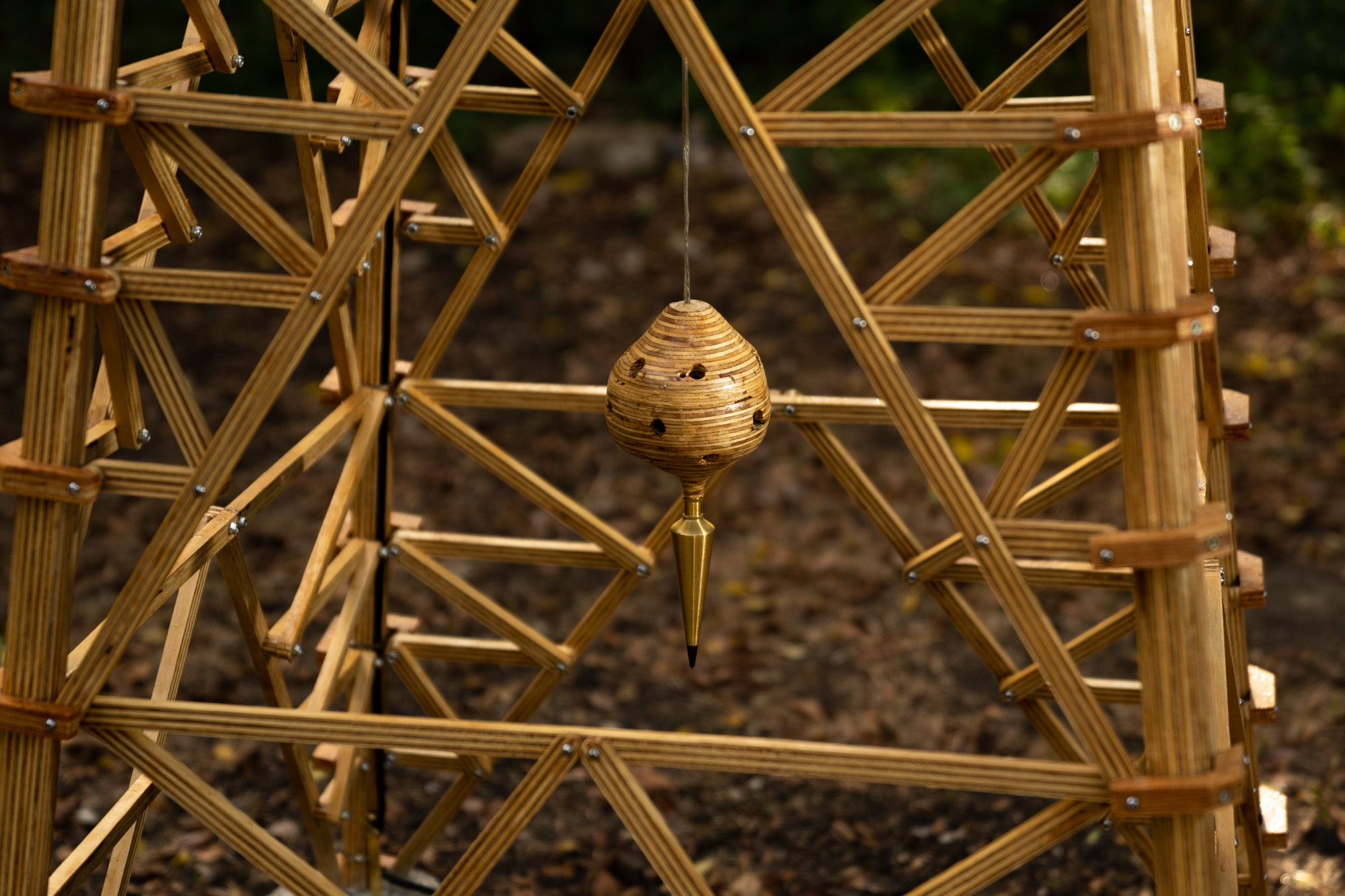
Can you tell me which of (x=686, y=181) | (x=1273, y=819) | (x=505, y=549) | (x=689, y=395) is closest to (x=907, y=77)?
(x=505, y=549)

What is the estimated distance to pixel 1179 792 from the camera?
275 cm

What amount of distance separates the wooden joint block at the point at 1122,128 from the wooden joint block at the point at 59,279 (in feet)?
6.09

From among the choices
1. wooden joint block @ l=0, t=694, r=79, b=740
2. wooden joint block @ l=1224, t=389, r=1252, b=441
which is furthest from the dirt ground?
wooden joint block @ l=0, t=694, r=79, b=740

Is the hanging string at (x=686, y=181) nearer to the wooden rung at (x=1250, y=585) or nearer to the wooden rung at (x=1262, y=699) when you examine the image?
the wooden rung at (x=1250, y=585)

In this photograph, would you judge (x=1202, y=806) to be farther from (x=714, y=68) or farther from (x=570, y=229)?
(x=570, y=229)

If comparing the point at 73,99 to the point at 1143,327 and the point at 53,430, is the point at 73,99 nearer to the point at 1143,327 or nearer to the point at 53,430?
the point at 53,430

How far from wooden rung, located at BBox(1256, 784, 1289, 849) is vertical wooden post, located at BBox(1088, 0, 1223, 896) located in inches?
52.8

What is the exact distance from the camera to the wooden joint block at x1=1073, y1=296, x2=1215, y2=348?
2568mm

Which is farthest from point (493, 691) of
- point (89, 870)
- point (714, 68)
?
point (714, 68)

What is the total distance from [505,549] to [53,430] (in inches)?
63.8

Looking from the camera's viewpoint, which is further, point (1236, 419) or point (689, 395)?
point (1236, 419)

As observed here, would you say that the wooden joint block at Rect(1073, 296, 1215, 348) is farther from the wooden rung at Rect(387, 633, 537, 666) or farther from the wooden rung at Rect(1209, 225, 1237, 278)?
the wooden rung at Rect(387, 633, 537, 666)

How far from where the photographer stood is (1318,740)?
5422mm

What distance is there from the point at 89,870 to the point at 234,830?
434 millimetres
